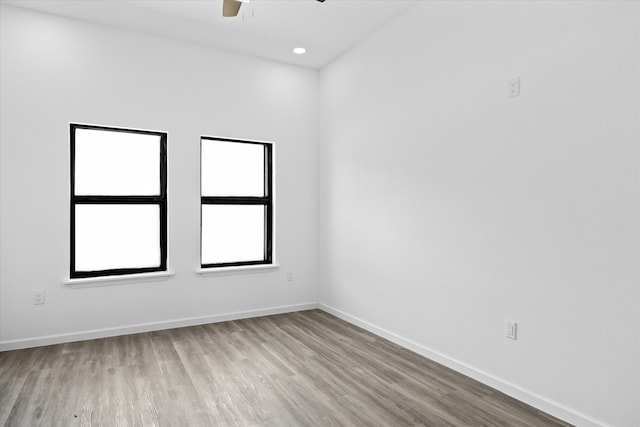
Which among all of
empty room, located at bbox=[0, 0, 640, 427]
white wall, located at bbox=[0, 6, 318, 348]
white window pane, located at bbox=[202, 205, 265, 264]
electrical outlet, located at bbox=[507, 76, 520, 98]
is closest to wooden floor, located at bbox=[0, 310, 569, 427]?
empty room, located at bbox=[0, 0, 640, 427]

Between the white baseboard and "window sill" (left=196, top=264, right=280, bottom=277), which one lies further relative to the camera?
"window sill" (left=196, top=264, right=280, bottom=277)

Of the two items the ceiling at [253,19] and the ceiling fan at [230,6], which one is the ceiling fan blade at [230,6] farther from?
the ceiling at [253,19]

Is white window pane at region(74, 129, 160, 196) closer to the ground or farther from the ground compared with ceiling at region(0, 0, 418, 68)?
closer to the ground

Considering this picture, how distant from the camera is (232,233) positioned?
4.45 m

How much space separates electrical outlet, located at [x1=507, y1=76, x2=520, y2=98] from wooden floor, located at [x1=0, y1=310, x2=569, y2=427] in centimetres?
195

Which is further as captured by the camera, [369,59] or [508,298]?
[369,59]

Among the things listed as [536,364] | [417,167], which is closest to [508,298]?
[536,364]

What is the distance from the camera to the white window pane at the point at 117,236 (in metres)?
3.72

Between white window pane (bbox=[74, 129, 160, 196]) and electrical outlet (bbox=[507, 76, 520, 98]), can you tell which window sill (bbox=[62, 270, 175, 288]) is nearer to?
white window pane (bbox=[74, 129, 160, 196])

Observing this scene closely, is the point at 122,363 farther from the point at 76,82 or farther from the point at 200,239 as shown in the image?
the point at 76,82

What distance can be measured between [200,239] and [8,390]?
6.46 feet

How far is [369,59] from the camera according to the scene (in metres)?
3.92

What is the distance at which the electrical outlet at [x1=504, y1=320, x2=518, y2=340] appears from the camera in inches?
99.0

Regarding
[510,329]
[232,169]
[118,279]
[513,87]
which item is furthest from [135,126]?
[510,329]
